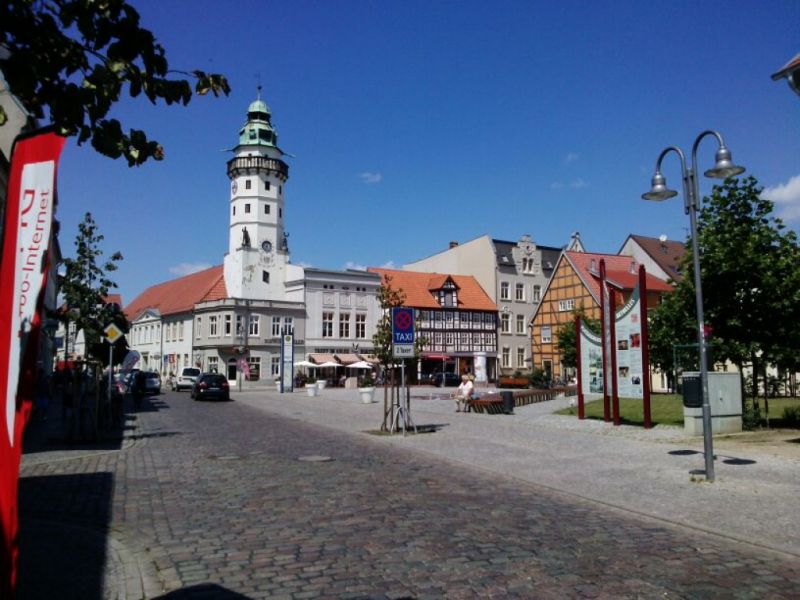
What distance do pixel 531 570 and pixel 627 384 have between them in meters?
15.3

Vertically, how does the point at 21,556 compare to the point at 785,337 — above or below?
below

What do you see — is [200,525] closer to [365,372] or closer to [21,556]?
[21,556]

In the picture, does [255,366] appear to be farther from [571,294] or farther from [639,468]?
[639,468]

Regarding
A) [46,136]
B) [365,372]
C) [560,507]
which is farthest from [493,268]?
[46,136]

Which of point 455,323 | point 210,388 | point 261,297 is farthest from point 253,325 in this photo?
point 210,388

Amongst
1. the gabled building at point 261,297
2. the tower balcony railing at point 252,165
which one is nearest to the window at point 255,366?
the gabled building at point 261,297

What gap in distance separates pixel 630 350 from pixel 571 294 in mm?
41014

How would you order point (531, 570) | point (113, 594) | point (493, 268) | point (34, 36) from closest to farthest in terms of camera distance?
point (34, 36), point (113, 594), point (531, 570), point (493, 268)

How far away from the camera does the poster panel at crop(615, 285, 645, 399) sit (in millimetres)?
19672

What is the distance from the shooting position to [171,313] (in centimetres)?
7500

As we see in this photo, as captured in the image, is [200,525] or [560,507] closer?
[200,525]

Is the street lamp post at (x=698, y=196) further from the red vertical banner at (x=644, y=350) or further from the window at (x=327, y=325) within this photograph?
the window at (x=327, y=325)

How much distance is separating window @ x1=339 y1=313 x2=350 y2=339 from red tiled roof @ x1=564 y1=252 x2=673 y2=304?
23.4m

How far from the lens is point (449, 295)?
7181 cm
